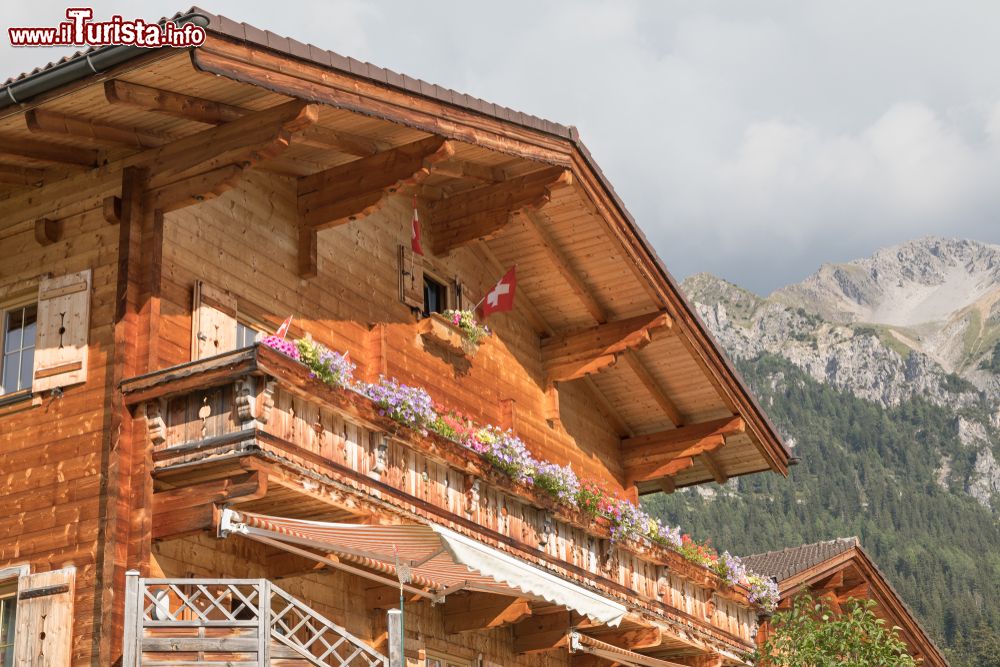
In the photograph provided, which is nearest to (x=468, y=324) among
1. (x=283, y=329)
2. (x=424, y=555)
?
(x=283, y=329)

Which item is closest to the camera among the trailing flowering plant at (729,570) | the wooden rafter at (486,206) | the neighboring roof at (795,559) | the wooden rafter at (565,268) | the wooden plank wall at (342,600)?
the wooden plank wall at (342,600)

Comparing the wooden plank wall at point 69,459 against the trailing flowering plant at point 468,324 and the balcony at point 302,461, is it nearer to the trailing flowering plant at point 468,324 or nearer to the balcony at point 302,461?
the balcony at point 302,461

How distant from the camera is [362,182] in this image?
17.2 metres

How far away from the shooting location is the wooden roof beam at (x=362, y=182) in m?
16.6

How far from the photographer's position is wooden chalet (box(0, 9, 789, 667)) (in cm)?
1351

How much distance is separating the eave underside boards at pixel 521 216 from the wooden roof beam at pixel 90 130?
3cm

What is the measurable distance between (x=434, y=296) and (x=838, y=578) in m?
11.7

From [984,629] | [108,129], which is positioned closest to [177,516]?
[108,129]

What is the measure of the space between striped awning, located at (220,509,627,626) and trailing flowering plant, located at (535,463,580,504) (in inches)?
69.9

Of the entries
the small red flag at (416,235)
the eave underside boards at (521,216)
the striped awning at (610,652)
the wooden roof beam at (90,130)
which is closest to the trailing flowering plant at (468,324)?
the small red flag at (416,235)

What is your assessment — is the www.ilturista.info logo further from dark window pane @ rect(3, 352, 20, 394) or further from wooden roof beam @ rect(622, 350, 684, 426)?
wooden roof beam @ rect(622, 350, 684, 426)

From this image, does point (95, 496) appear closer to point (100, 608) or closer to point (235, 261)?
point (100, 608)

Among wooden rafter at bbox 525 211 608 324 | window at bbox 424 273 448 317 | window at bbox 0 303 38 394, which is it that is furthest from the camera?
wooden rafter at bbox 525 211 608 324

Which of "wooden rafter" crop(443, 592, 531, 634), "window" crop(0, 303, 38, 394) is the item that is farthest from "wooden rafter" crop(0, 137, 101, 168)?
"wooden rafter" crop(443, 592, 531, 634)
